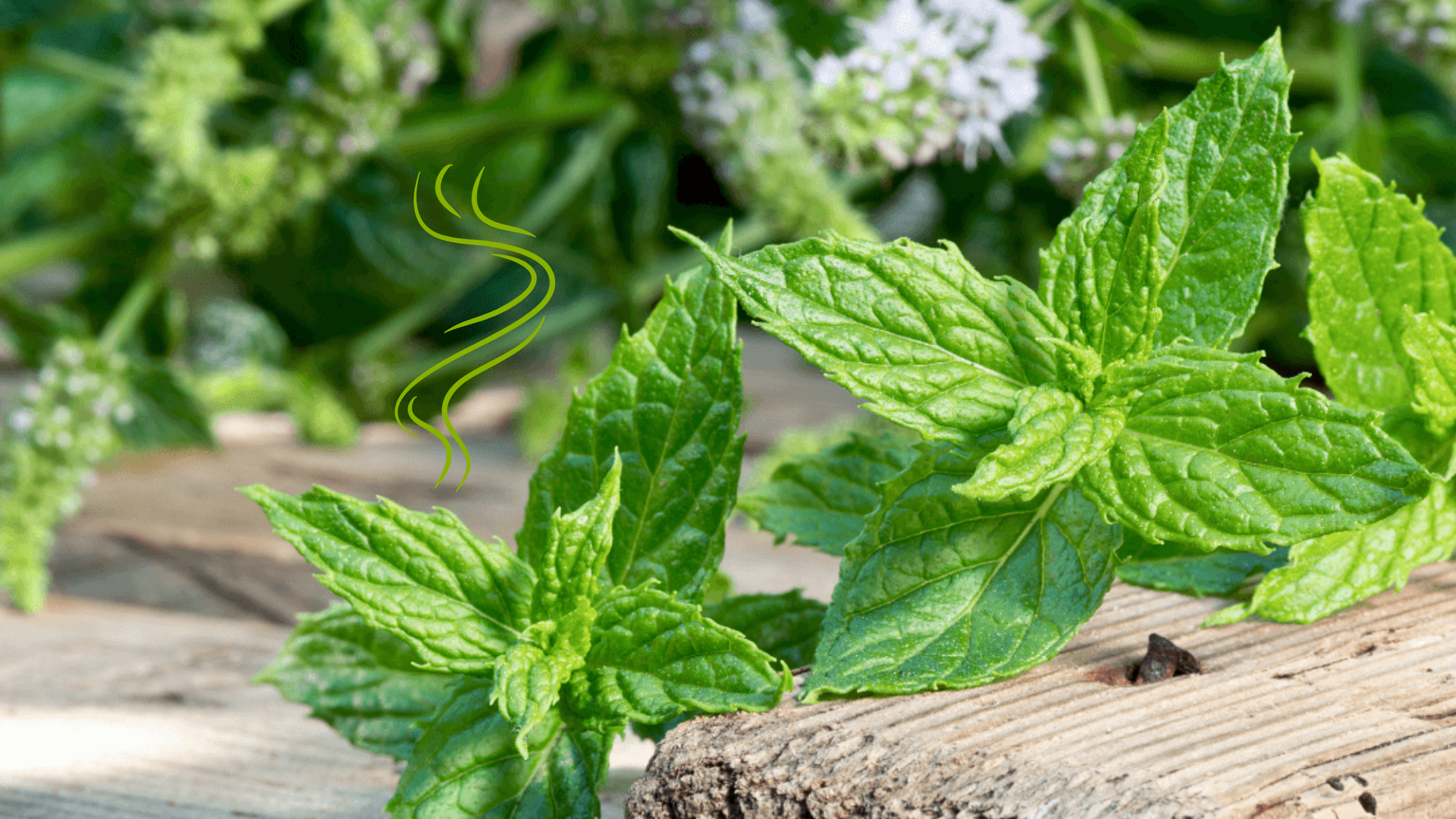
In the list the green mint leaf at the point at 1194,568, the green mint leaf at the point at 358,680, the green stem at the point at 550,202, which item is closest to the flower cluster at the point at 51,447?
the green stem at the point at 550,202

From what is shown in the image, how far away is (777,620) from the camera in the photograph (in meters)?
0.44

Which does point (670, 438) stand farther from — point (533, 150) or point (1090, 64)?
point (533, 150)

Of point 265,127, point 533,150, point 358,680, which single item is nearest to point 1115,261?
point 358,680

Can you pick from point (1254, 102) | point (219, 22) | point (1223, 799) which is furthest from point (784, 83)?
point (1223, 799)

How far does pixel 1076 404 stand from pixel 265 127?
87 cm

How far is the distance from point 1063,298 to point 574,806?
21cm

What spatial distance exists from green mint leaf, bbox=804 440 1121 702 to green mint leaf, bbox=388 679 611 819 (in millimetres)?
80

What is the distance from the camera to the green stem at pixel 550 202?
1.17 m

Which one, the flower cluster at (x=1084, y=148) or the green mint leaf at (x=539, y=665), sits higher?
the flower cluster at (x=1084, y=148)

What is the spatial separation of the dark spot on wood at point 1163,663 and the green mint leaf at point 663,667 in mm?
111

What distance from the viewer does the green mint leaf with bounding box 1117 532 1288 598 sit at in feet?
1.43

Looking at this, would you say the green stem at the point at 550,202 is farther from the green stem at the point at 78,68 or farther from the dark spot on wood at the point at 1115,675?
the dark spot on wood at the point at 1115,675

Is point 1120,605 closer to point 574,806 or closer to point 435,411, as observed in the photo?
point 574,806

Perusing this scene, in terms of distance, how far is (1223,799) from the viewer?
297mm
